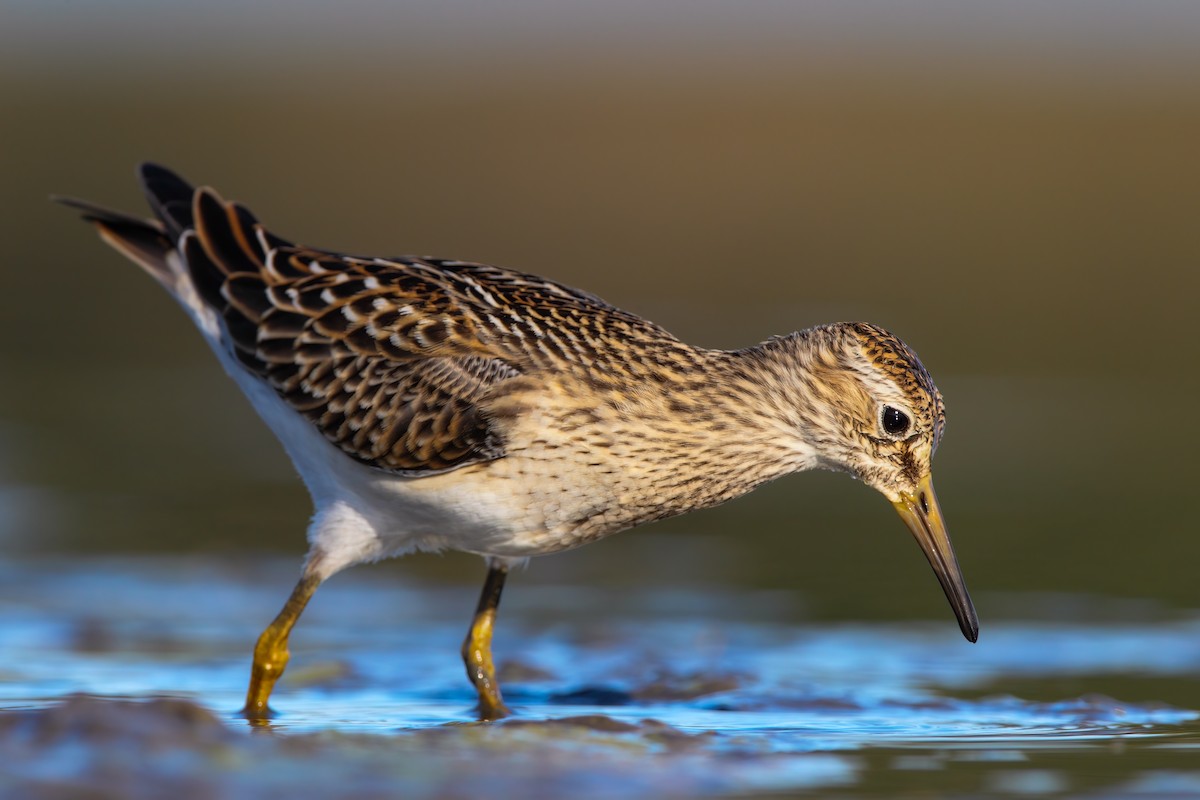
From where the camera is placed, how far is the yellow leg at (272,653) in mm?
9625

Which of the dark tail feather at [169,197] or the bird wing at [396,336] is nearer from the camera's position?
the bird wing at [396,336]

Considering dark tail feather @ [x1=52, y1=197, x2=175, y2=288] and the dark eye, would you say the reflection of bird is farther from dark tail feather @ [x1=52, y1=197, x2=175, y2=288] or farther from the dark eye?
dark tail feather @ [x1=52, y1=197, x2=175, y2=288]

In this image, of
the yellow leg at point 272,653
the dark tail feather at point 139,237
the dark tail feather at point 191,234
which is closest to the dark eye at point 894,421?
the yellow leg at point 272,653

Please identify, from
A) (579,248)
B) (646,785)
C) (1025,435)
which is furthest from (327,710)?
(579,248)

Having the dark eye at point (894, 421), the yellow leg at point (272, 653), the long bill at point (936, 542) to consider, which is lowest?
the yellow leg at point (272, 653)

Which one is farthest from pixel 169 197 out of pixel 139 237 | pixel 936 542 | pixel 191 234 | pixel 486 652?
pixel 936 542

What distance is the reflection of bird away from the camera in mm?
9406

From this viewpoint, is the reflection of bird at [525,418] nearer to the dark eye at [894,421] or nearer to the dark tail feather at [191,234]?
the dark eye at [894,421]

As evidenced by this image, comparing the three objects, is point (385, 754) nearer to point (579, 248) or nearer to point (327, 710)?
point (327, 710)

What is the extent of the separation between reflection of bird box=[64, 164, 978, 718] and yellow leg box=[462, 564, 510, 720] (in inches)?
0.4

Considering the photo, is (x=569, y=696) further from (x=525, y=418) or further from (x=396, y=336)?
(x=396, y=336)

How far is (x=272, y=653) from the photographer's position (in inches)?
384

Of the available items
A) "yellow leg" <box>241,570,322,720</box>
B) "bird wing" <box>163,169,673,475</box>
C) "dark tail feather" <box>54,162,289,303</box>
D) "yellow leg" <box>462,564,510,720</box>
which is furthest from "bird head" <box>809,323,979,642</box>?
"dark tail feather" <box>54,162,289,303</box>

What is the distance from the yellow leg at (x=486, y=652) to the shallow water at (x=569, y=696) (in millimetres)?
170
